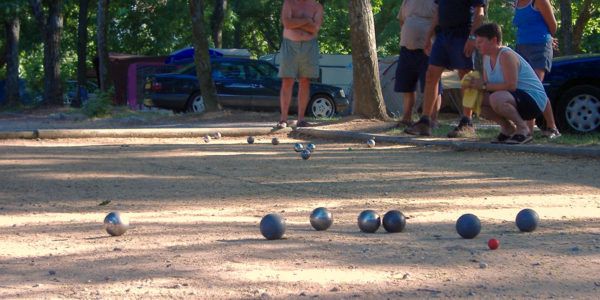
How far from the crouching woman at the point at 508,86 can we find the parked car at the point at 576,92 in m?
1.39

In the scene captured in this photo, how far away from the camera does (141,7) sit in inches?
1727

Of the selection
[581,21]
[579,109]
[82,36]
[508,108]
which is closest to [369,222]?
[508,108]

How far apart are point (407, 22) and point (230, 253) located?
7.49 metres

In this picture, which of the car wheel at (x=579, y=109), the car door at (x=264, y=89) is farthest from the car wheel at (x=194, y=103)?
the car wheel at (x=579, y=109)

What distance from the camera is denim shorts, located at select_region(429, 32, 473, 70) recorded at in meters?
10.5

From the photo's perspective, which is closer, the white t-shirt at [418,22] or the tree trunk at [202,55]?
the white t-shirt at [418,22]

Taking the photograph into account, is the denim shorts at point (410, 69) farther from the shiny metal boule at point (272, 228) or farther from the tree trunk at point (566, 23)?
the tree trunk at point (566, 23)

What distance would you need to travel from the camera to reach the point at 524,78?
974 cm

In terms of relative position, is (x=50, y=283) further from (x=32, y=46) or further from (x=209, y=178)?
(x=32, y=46)

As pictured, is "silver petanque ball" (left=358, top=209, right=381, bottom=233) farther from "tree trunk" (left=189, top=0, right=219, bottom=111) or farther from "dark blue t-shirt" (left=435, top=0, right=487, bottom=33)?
"tree trunk" (left=189, top=0, right=219, bottom=111)

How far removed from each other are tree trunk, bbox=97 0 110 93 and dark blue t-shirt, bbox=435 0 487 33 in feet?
63.1

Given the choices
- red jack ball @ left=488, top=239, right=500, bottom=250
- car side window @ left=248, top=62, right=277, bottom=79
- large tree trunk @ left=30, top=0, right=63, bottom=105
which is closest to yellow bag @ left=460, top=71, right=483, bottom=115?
red jack ball @ left=488, top=239, right=500, bottom=250

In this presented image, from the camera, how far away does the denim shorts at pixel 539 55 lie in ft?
34.6

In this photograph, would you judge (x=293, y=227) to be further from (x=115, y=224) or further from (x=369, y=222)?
(x=115, y=224)
